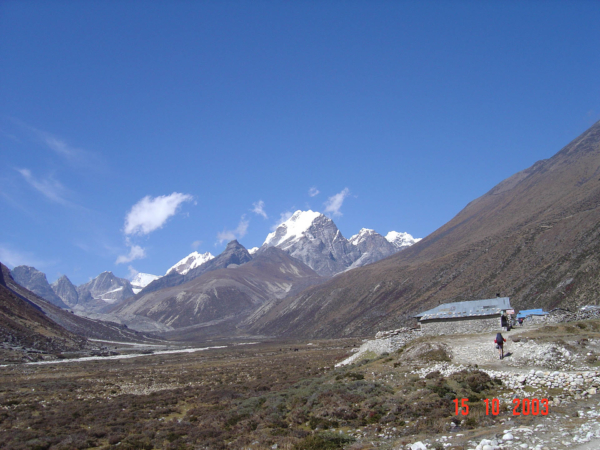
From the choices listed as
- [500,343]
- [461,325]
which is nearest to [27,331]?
Result: [461,325]

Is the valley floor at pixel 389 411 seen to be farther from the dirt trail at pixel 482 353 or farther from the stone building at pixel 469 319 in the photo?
the stone building at pixel 469 319

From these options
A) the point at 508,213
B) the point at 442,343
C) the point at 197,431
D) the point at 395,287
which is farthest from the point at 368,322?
the point at 197,431

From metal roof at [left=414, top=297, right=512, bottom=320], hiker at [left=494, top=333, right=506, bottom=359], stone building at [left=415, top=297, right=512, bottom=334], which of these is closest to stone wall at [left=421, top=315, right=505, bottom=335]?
stone building at [left=415, top=297, right=512, bottom=334]

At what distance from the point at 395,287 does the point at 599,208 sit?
2858 inches

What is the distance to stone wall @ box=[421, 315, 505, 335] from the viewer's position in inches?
1697

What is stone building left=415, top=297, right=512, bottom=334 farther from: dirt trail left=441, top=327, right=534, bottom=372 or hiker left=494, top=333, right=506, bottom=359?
hiker left=494, top=333, right=506, bottom=359

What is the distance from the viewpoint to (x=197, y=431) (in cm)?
2267

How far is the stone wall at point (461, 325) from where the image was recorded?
141 feet

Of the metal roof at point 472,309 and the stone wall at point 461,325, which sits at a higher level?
the metal roof at point 472,309

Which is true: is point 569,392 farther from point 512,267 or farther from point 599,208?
point 599,208
